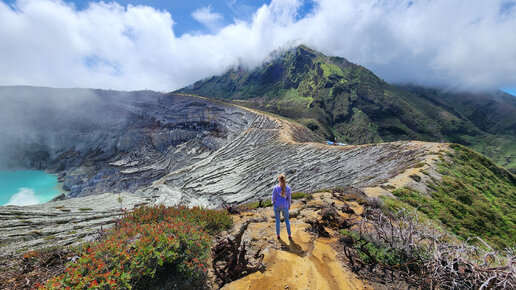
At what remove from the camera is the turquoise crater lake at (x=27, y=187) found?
59750 mm

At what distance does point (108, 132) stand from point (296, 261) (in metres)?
91.1

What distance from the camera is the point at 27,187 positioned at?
66500 millimetres

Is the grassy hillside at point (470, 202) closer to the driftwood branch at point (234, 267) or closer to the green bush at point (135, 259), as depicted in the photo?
the driftwood branch at point (234, 267)

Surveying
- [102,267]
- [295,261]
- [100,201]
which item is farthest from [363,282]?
[100,201]

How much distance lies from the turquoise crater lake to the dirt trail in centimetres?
7892

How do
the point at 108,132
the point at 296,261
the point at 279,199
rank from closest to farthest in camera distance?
the point at 296,261
the point at 279,199
the point at 108,132

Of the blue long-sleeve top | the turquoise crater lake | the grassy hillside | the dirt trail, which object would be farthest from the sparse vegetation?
the turquoise crater lake

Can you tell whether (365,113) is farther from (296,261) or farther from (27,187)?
(27,187)

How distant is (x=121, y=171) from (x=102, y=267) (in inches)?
2726

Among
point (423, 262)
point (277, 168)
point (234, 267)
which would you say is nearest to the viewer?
point (423, 262)

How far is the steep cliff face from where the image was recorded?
62.7 meters

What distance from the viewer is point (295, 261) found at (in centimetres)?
646

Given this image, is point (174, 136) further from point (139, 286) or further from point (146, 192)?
point (139, 286)

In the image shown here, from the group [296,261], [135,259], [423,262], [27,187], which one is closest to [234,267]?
[296,261]
